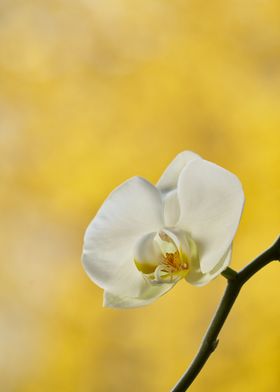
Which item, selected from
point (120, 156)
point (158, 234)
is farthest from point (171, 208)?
point (120, 156)

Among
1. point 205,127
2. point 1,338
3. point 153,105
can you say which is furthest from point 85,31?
point 1,338

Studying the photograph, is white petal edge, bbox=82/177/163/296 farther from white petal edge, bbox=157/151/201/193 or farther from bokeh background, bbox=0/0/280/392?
bokeh background, bbox=0/0/280/392

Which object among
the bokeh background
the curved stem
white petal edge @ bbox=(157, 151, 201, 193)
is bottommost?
the bokeh background

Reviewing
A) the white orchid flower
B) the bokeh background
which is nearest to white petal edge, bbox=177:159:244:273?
the white orchid flower

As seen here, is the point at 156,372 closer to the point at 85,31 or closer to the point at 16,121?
the point at 16,121

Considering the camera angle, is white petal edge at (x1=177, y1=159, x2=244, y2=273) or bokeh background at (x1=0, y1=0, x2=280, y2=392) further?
bokeh background at (x1=0, y1=0, x2=280, y2=392)

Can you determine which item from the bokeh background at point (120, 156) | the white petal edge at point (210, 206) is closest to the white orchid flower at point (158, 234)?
the white petal edge at point (210, 206)
